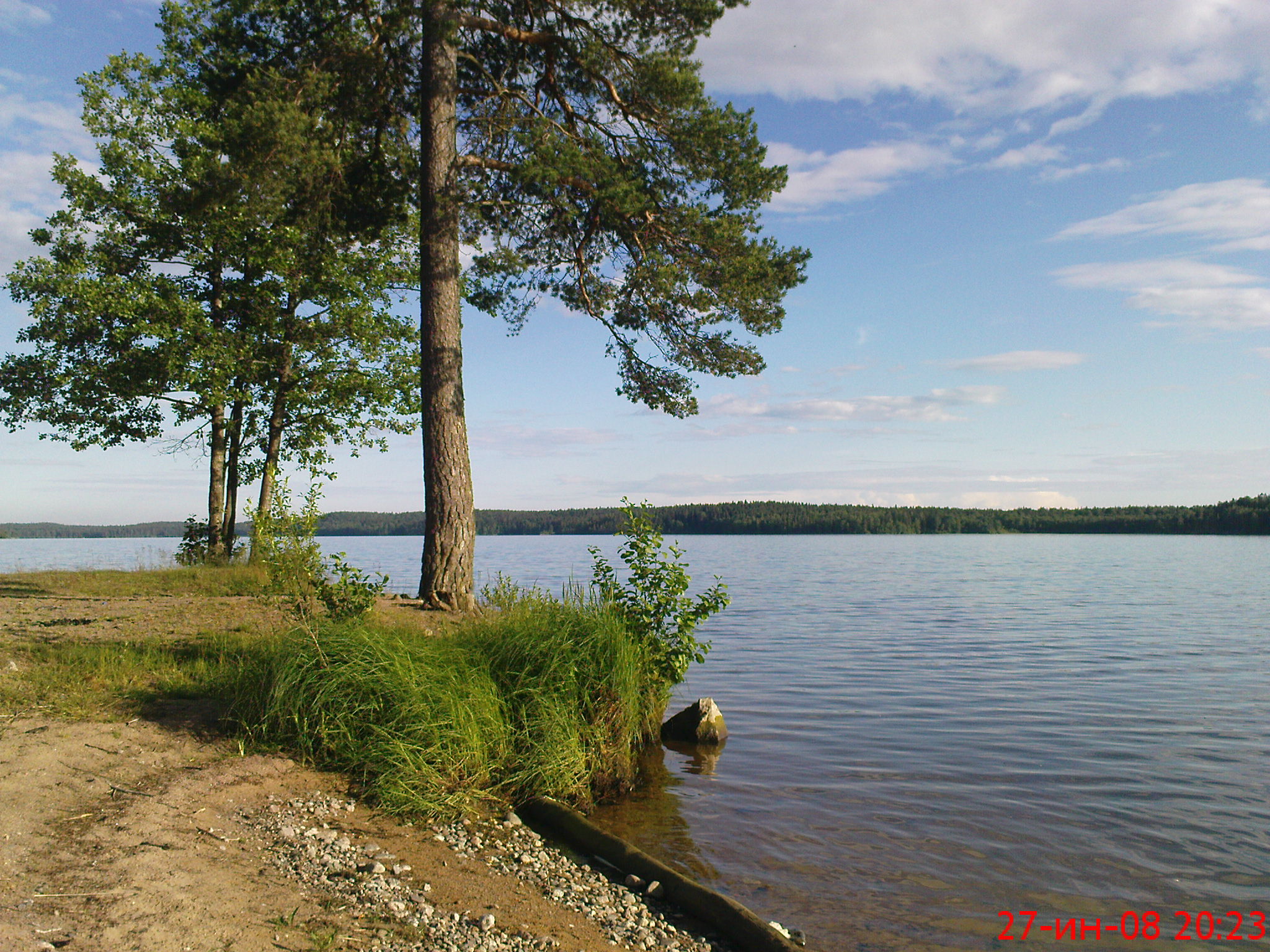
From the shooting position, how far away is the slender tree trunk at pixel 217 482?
70.6 ft

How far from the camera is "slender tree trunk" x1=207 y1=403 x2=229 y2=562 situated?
21516mm

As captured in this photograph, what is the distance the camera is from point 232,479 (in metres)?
22.8

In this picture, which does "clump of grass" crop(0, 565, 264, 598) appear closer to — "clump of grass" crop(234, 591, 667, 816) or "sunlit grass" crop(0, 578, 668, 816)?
"sunlit grass" crop(0, 578, 668, 816)

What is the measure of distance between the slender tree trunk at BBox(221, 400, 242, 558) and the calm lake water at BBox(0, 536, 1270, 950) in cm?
1372

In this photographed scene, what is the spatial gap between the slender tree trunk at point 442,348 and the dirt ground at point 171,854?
14.5 feet

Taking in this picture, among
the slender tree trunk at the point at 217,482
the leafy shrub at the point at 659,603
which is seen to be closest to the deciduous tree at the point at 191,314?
the slender tree trunk at the point at 217,482

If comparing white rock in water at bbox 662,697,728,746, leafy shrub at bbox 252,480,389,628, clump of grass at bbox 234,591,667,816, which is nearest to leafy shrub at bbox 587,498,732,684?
clump of grass at bbox 234,591,667,816

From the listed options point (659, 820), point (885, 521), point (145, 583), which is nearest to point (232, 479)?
point (145, 583)

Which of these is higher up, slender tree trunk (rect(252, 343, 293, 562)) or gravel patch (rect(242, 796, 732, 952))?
slender tree trunk (rect(252, 343, 293, 562))

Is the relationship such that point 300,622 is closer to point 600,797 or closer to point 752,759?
point 600,797

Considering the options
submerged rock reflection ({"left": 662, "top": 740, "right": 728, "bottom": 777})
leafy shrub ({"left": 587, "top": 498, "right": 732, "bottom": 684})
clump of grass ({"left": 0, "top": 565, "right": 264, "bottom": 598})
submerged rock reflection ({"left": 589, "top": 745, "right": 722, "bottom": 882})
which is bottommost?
submerged rock reflection ({"left": 662, "top": 740, "right": 728, "bottom": 777})

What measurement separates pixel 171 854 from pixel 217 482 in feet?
64.1

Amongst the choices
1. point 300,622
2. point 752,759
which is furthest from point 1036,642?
point 300,622

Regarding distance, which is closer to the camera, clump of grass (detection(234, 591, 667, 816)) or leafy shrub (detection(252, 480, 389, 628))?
clump of grass (detection(234, 591, 667, 816))
